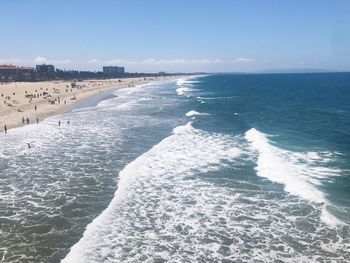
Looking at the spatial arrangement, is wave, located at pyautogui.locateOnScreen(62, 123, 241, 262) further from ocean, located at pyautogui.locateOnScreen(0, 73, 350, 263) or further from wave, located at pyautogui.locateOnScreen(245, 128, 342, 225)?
wave, located at pyautogui.locateOnScreen(245, 128, 342, 225)

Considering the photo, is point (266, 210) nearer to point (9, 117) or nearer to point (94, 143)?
point (94, 143)

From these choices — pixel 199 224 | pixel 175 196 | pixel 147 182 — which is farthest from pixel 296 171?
pixel 199 224

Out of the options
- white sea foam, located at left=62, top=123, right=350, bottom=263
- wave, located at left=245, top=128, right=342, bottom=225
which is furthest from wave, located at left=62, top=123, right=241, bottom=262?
wave, located at left=245, top=128, right=342, bottom=225

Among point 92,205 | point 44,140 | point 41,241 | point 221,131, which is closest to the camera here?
point 41,241

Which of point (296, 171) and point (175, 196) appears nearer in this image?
point (175, 196)

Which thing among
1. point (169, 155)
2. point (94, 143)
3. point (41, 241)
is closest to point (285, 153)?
point (169, 155)

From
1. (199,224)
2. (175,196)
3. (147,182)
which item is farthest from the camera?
(147,182)

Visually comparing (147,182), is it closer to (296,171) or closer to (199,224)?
(199,224)

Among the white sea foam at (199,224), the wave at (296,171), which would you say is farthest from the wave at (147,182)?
the wave at (296,171)
